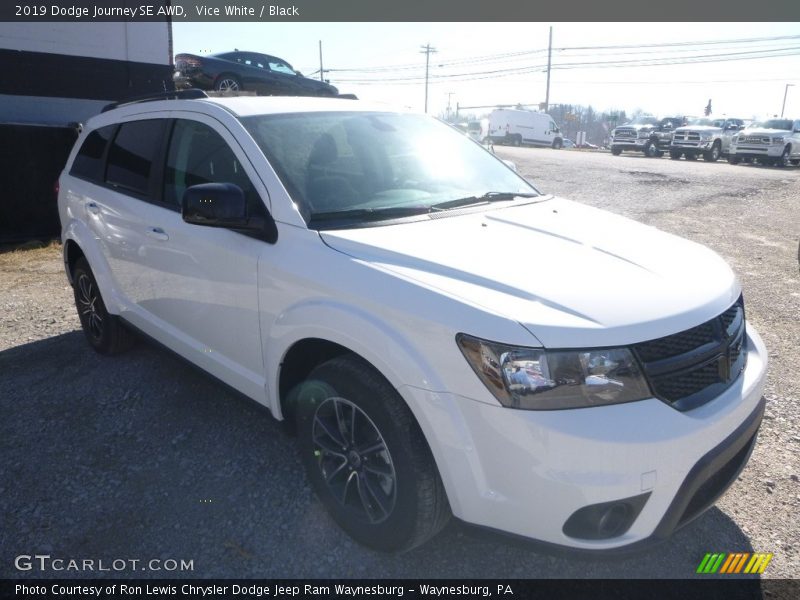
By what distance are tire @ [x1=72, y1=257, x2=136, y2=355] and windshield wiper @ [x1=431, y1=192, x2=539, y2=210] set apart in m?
2.58

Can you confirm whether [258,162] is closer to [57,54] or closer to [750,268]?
[750,268]

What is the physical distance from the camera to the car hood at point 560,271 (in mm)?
2146

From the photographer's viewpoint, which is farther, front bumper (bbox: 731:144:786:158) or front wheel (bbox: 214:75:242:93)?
front bumper (bbox: 731:144:786:158)

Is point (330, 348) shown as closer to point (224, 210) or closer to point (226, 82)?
point (224, 210)

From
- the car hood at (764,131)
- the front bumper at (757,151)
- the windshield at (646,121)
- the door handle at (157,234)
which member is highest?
the windshield at (646,121)

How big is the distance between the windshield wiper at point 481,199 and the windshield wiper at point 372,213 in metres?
0.11

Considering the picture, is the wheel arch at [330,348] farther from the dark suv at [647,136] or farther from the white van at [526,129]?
the white van at [526,129]

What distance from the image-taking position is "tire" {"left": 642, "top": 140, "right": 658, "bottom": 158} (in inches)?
1174

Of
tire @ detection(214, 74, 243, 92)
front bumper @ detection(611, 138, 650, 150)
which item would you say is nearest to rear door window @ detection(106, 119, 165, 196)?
tire @ detection(214, 74, 243, 92)

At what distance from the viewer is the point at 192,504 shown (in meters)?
3.05

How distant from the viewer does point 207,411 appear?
3938mm
